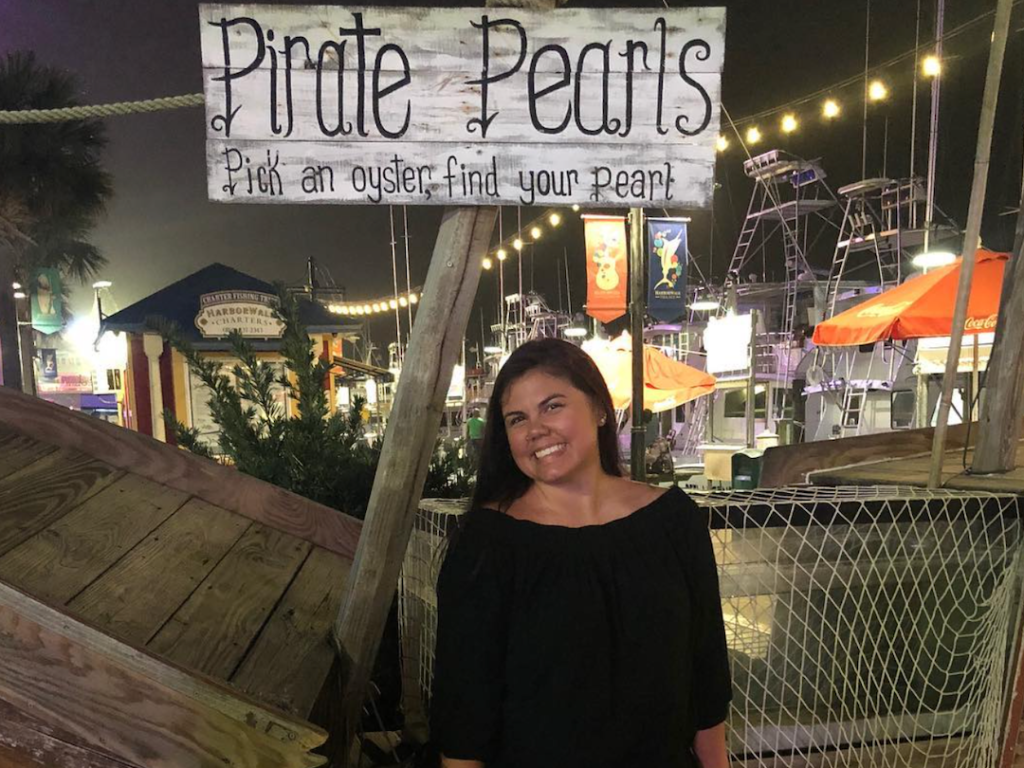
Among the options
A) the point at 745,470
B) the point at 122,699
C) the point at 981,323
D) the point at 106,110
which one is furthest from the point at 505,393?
the point at 745,470

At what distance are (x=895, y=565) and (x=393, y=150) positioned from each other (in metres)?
2.44

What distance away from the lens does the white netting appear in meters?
2.36

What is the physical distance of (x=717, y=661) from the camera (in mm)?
1601

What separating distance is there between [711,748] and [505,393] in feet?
3.53

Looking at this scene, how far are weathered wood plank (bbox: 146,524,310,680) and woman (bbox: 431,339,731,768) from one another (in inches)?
29.3

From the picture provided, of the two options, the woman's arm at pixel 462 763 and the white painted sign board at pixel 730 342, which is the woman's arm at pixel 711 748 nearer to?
the woman's arm at pixel 462 763

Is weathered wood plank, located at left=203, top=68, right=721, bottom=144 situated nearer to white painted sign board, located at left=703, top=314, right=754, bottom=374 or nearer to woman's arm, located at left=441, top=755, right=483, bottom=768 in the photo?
woman's arm, located at left=441, top=755, right=483, bottom=768

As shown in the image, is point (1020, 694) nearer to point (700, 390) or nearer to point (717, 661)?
point (717, 661)

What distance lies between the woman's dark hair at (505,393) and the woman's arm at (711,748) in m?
0.79

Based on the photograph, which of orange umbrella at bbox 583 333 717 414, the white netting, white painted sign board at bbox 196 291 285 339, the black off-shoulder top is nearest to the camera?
the black off-shoulder top

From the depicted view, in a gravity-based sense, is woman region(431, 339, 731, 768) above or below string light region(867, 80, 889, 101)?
below

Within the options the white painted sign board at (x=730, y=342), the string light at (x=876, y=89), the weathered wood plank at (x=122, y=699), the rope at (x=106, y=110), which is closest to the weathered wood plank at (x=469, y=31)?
the rope at (x=106, y=110)

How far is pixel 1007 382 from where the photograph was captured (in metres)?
3.02

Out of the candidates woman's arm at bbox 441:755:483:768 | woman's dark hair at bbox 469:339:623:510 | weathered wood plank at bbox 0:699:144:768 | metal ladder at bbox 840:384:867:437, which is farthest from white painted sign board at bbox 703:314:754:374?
weathered wood plank at bbox 0:699:144:768
